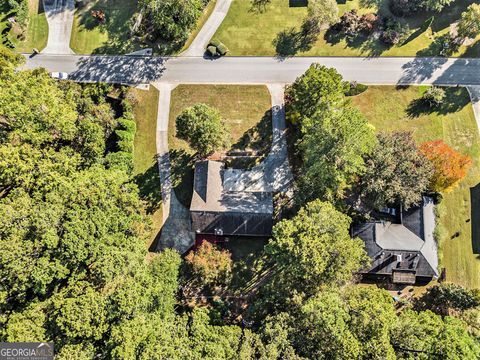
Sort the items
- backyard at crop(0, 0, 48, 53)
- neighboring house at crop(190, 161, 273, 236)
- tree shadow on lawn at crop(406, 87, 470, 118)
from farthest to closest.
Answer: backyard at crop(0, 0, 48, 53)
tree shadow on lawn at crop(406, 87, 470, 118)
neighboring house at crop(190, 161, 273, 236)

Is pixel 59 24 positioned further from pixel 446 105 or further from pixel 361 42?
pixel 446 105

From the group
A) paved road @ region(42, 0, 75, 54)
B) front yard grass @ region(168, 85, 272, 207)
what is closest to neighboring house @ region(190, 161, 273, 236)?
front yard grass @ region(168, 85, 272, 207)

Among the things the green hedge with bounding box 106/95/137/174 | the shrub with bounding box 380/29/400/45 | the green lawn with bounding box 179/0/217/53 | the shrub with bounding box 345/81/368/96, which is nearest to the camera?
the green hedge with bounding box 106/95/137/174

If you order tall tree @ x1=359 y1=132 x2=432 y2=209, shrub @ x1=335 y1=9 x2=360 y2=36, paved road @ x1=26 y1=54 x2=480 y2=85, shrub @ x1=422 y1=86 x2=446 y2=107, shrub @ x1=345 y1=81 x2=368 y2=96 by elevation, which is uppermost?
shrub @ x1=335 y1=9 x2=360 y2=36

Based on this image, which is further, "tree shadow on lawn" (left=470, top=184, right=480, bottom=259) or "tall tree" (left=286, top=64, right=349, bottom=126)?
"tree shadow on lawn" (left=470, top=184, right=480, bottom=259)

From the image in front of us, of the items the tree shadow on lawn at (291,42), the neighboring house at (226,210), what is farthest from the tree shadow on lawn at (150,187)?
the tree shadow on lawn at (291,42)

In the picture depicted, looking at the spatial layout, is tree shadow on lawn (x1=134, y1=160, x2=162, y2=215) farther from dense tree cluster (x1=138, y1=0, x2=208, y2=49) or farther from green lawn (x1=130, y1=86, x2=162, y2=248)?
dense tree cluster (x1=138, y1=0, x2=208, y2=49)
